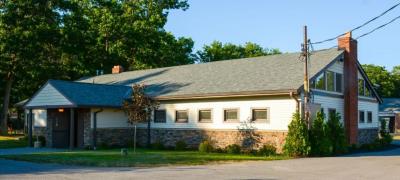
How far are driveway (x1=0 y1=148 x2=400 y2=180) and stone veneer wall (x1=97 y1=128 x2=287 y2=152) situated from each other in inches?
230

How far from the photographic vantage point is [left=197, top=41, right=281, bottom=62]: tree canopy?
71.2 meters

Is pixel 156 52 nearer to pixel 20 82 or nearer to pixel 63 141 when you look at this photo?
pixel 20 82

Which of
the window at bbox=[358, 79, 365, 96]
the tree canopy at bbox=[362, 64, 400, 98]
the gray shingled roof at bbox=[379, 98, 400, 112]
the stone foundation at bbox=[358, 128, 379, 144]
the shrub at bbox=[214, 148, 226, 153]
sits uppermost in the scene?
the tree canopy at bbox=[362, 64, 400, 98]

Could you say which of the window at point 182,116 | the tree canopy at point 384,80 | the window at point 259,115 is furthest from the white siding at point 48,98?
the tree canopy at point 384,80

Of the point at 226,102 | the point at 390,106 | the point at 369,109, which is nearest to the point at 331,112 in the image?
the point at 226,102

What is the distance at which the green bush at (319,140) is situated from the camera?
2464 centimetres

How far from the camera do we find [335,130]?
86.0 feet

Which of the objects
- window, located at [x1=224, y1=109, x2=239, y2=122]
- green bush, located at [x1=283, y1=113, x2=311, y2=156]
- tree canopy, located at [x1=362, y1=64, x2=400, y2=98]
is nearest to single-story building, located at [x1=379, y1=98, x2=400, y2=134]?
tree canopy, located at [x1=362, y1=64, x2=400, y2=98]

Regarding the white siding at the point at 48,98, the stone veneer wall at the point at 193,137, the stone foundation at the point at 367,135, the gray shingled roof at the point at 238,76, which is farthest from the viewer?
the stone foundation at the point at 367,135

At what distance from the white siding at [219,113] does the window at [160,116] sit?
237mm

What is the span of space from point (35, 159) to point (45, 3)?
3102cm

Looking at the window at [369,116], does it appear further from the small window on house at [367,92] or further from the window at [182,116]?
the window at [182,116]

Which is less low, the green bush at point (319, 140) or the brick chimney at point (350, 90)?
the brick chimney at point (350, 90)

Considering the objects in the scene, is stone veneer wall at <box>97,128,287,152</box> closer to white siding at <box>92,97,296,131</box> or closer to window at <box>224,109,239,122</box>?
white siding at <box>92,97,296,131</box>
